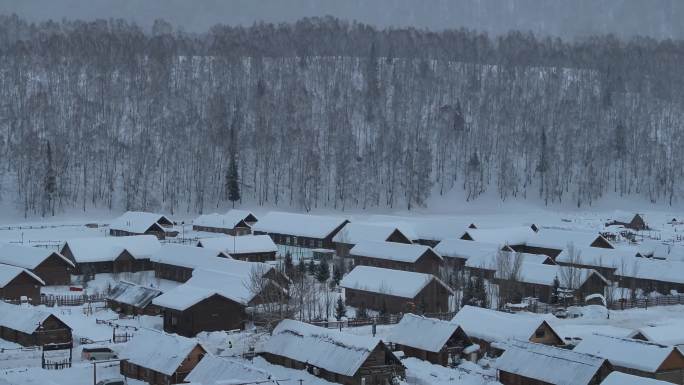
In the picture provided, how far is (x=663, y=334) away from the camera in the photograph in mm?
34562

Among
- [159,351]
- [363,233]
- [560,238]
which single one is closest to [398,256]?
[363,233]

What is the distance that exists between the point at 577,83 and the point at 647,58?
20898 millimetres

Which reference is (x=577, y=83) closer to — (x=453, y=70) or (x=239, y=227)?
(x=453, y=70)

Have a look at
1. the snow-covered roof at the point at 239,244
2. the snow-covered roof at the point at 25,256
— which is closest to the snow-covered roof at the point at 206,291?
the snow-covered roof at the point at 25,256

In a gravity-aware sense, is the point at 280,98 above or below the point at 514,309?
above

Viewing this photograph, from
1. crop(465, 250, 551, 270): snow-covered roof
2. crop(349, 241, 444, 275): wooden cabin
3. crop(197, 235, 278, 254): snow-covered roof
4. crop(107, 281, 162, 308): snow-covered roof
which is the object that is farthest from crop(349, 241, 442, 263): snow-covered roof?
crop(107, 281, 162, 308): snow-covered roof

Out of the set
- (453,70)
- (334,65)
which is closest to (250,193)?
(334,65)

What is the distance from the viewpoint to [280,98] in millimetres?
107188

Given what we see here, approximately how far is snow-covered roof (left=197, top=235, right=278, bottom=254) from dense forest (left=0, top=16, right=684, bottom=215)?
29.1 metres

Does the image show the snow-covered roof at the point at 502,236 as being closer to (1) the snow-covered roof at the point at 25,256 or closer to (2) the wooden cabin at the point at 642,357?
(1) the snow-covered roof at the point at 25,256

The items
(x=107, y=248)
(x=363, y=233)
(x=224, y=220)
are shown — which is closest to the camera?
(x=107, y=248)

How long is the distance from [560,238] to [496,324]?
26.0m

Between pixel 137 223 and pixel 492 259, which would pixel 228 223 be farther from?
pixel 492 259

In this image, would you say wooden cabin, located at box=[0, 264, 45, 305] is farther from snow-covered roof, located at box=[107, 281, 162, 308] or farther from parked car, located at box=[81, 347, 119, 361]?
parked car, located at box=[81, 347, 119, 361]
